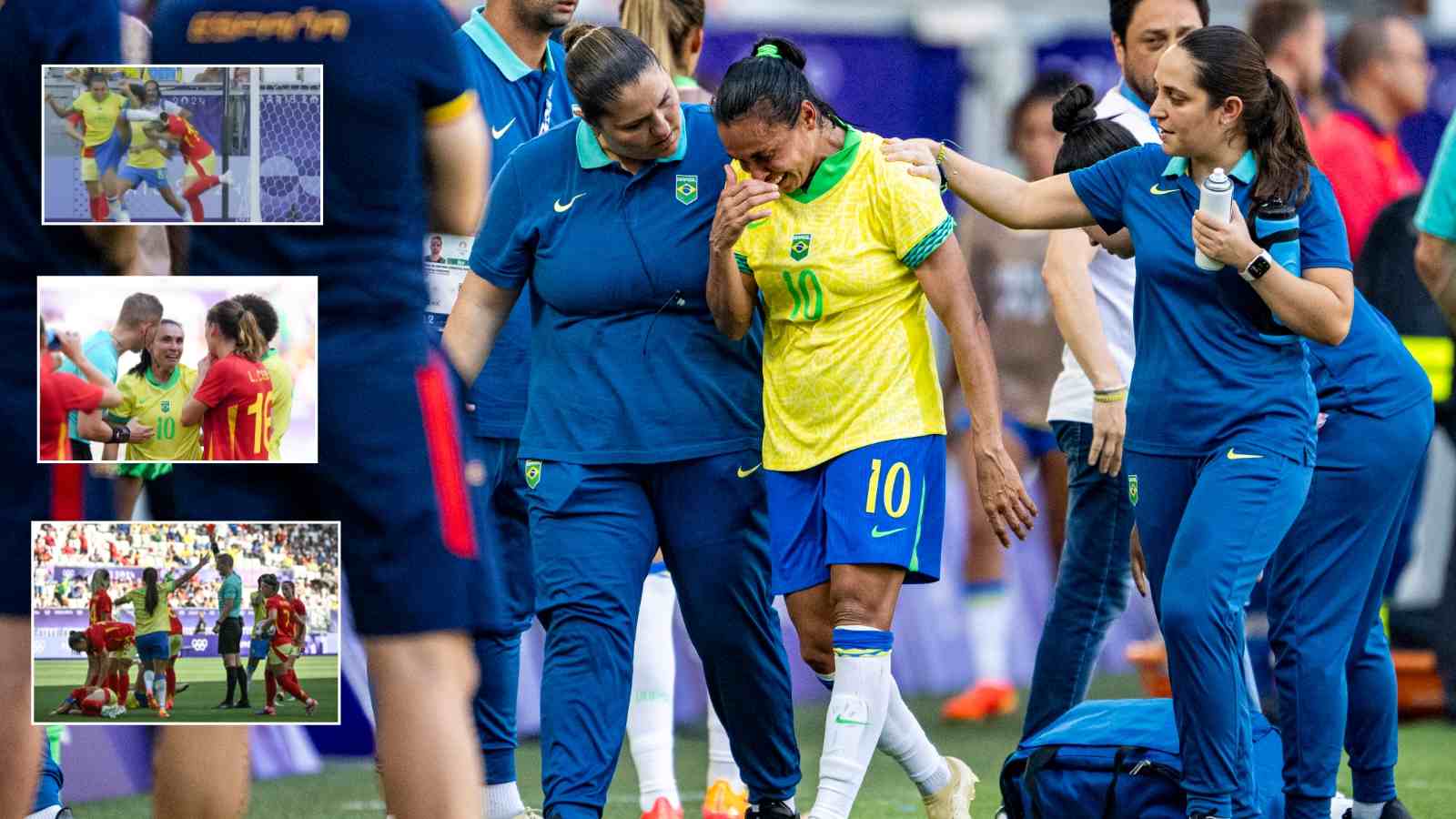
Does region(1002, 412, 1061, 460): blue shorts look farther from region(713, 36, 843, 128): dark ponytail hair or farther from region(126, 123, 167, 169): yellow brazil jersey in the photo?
region(126, 123, 167, 169): yellow brazil jersey

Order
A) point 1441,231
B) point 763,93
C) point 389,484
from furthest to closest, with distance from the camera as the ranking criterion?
point 763,93, point 1441,231, point 389,484

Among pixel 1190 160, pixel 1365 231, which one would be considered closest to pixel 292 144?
pixel 1190 160

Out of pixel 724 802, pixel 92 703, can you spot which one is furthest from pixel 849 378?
pixel 92 703

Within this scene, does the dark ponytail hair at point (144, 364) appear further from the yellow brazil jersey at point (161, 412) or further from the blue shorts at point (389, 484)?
the blue shorts at point (389, 484)

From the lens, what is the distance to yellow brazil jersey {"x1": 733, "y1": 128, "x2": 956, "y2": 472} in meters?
5.11

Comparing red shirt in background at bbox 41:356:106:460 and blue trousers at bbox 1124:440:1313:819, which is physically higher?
red shirt in background at bbox 41:356:106:460

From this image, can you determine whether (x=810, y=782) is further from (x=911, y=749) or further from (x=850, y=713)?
(x=850, y=713)

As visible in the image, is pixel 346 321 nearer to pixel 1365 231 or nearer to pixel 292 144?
pixel 292 144

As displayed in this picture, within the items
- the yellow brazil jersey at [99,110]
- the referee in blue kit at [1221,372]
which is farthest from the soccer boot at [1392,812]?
the yellow brazil jersey at [99,110]

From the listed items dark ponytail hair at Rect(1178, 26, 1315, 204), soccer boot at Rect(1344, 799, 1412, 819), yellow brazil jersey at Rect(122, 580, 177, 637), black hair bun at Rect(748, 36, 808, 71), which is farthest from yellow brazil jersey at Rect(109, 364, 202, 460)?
soccer boot at Rect(1344, 799, 1412, 819)

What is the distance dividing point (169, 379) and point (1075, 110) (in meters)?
2.71

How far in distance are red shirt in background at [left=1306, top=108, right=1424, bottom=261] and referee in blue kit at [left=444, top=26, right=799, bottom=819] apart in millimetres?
4343

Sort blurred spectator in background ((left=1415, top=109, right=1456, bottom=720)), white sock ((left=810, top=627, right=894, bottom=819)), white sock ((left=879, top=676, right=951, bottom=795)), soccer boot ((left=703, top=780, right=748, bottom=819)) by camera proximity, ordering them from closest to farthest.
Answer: blurred spectator in background ((left=1415, top=109, right=1456, bottom=720)) < white sock ((left=810, top=627, right=894, bottom=819)) < white sock ((left=879, top=676, right=951, bottom=795)) < soccer boot ((left=703, top=780, right=748, bottom=819))

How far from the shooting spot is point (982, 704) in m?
8.72
